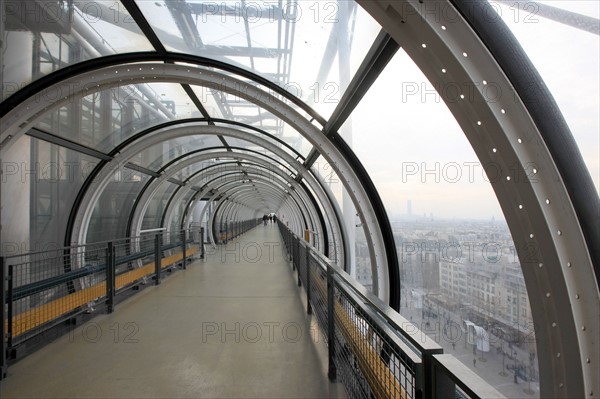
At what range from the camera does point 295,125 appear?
15.0ft

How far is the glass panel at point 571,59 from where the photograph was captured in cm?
151

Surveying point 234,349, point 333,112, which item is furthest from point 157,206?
point 333,112

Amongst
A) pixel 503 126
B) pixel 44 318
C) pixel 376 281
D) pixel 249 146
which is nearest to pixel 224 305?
pixel 44 318

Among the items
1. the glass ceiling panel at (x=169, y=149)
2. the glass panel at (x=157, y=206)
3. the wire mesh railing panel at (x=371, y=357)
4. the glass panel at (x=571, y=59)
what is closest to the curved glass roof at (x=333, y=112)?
the glass panel at (x=571, y=59)

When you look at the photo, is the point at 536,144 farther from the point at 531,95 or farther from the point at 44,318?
the point at 44,318

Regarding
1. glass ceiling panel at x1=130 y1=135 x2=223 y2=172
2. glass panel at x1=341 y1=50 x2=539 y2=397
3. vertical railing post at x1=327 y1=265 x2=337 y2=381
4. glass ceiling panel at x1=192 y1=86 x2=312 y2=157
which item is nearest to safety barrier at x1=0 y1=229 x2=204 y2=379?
glass ceiling panel at x1=130 y1=135 x2=223 y2=172

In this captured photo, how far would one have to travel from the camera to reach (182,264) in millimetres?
10547

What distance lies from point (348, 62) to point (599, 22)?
196 cm

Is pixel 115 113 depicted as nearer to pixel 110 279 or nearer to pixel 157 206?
pixel 110 279

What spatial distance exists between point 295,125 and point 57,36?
3.12m

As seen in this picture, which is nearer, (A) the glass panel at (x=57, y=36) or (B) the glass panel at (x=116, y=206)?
(A) the glass panel at (x=57, y=36)

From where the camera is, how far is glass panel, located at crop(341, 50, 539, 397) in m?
2.26

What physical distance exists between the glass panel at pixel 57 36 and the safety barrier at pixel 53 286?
2.43m

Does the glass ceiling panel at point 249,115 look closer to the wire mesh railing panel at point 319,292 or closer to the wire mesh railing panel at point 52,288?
the wire mesh railing panel at point 319,292
